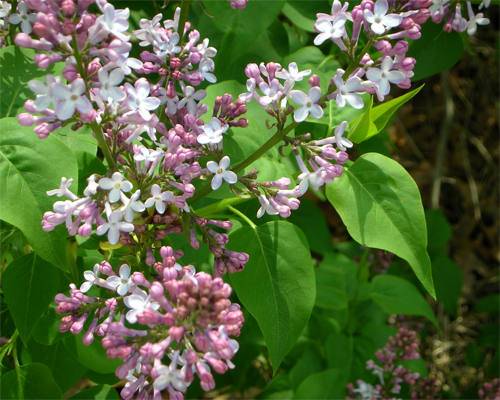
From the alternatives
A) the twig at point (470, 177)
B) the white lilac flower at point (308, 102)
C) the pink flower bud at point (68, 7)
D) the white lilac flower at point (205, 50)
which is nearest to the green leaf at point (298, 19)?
the white lilac flower at point (205, 50)

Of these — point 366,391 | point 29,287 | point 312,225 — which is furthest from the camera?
point 312,225

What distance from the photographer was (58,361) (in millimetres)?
2104

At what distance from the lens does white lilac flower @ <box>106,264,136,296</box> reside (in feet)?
4.57

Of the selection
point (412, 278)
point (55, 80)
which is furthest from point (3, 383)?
point (412, 278)

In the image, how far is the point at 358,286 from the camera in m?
3.04

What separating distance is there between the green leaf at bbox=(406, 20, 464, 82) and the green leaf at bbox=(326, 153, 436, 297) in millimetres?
1113

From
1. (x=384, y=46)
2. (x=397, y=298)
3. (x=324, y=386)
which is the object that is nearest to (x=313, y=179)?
(x=384, y=46)

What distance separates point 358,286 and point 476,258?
2416mm

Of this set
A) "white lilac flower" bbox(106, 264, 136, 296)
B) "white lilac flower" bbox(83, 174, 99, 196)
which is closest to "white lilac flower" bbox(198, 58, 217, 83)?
"white lilac flower" bbox(83, 174, 99, 196)

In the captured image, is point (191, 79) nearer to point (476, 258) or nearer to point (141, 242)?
point (141, 242)

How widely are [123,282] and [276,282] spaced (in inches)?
21.5

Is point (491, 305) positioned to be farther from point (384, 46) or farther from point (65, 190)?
point (65, 190)

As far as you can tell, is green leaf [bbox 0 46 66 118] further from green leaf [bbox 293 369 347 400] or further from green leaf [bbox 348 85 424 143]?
green leaf [bbox 293 369 347 400]

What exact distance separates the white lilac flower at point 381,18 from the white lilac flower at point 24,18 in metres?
1.15
